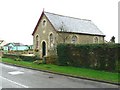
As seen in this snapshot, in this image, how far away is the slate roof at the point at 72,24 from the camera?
36.8m

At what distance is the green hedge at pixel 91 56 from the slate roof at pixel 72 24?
9.28 meters

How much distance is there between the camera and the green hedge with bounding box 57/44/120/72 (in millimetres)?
20469

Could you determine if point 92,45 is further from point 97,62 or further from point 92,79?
point 92,79

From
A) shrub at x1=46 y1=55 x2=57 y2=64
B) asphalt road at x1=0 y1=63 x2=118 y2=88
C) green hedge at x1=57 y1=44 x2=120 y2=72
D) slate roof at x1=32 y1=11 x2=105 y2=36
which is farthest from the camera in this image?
slate roof at x1=32 y1=11 x2=105 y2=36

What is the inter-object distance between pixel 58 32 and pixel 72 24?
18.3 feet

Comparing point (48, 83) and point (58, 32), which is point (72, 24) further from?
point (48, 83)

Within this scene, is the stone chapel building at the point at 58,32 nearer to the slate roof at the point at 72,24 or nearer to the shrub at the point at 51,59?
the slate roof at the point at 72,24

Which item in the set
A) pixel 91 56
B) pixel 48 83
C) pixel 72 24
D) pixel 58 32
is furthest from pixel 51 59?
pixel 48 83

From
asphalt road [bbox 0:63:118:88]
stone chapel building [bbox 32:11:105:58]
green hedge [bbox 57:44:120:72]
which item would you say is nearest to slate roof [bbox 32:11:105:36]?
stone chapel building [bbox 32:11:105:58]

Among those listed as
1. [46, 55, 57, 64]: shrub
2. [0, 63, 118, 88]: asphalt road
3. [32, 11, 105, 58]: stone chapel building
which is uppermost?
[32, 11, 105, 58]: stone chapel building

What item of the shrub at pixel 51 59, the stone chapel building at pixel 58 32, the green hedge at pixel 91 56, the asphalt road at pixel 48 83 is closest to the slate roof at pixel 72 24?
the stone chapel building at pixel 58 32

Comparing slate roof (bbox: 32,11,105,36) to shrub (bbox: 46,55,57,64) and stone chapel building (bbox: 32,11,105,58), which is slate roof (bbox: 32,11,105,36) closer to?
stone chapel building (bbox: 32,11,105,58)

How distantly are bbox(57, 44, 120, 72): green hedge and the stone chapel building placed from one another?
24.8 feet

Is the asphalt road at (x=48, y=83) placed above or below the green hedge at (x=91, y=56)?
below
